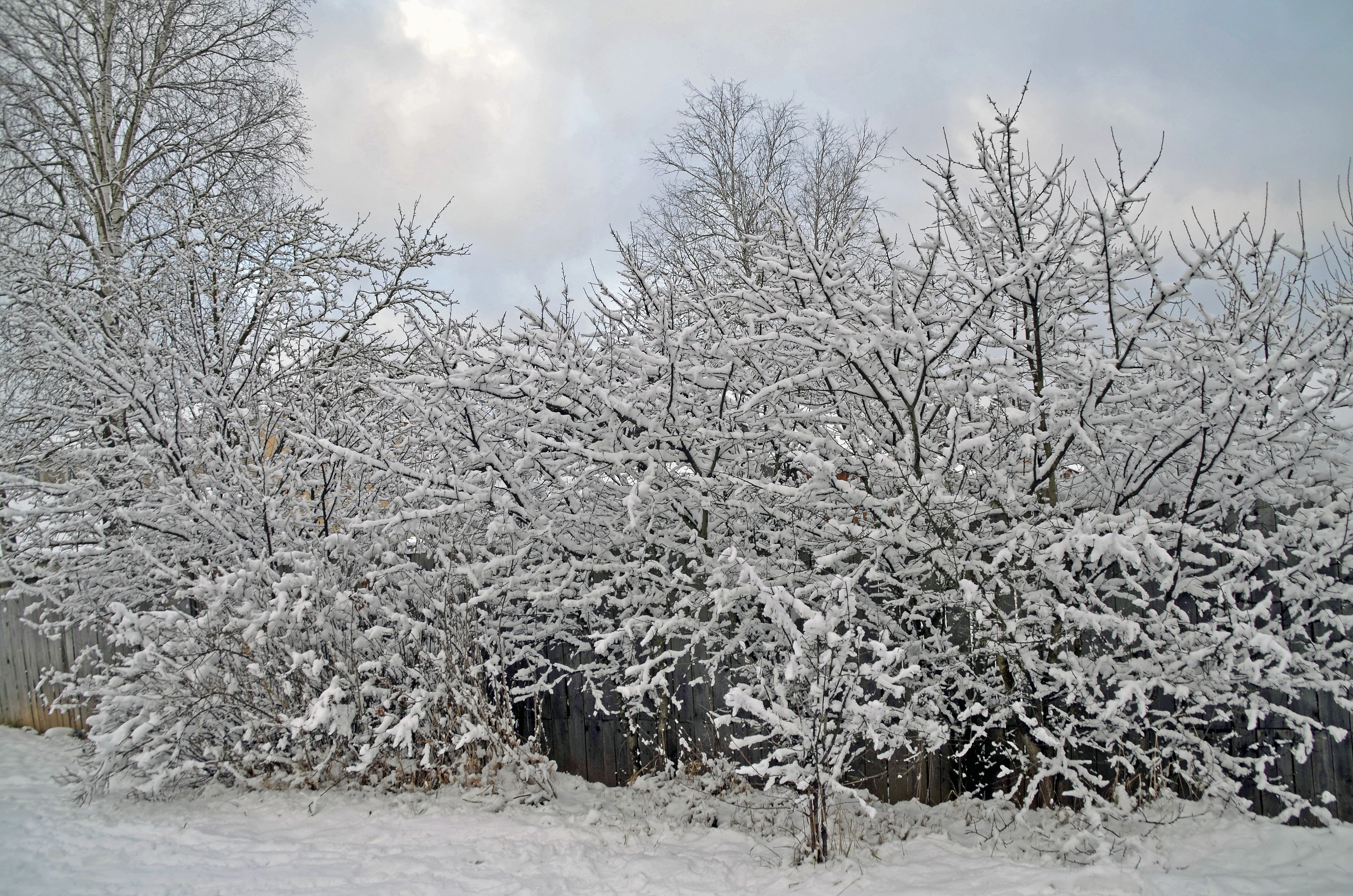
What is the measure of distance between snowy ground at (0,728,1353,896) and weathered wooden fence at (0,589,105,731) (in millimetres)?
4393

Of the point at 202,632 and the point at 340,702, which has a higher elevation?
the point at 202,632

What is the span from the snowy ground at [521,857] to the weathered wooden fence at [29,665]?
4.39 meters

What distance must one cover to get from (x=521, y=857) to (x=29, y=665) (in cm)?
805

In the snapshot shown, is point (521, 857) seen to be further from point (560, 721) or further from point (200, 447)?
point (200, 447)

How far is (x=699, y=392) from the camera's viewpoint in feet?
14.4

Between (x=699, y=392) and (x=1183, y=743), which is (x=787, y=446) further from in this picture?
(x=1183, y=743)

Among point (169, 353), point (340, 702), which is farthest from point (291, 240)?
point (340, 702)

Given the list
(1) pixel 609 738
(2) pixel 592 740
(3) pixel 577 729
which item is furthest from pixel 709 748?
(3) pixel 577 729

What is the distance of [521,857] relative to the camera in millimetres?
Answer: 3455

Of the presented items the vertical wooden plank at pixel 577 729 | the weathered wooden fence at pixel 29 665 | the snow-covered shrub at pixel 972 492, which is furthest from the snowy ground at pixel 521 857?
the weathered wooden fence at pixel 29 665

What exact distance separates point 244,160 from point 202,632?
846cm

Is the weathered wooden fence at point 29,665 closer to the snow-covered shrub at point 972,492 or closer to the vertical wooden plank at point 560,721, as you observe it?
the vertical wooden plank at point 560,721

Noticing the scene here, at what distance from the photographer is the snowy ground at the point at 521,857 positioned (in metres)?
2.96

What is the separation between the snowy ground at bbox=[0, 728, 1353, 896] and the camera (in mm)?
2963
